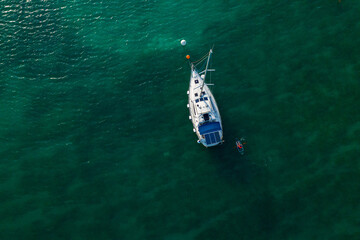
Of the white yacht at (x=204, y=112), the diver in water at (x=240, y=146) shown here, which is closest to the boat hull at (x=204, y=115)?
the white yacht at (x=204, y=112)

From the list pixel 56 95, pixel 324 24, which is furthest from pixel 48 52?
pixel 324 24

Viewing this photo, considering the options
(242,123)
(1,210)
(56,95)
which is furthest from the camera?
(56,95)

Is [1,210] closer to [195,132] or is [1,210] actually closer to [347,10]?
[195,132]

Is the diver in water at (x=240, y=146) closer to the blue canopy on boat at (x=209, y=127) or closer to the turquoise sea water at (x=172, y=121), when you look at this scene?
the turquoise sea water at (x=172, y=121)

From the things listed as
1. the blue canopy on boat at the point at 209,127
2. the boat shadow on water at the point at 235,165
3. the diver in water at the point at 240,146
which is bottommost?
the boat shadow on water at the point at 235,165

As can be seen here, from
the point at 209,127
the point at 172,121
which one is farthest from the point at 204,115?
the point at 172,121

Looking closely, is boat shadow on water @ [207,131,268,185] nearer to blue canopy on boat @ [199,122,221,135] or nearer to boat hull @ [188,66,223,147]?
boat hull @ [188,66,223,147]

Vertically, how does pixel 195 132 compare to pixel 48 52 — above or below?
below

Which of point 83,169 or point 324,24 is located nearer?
point 83,169
